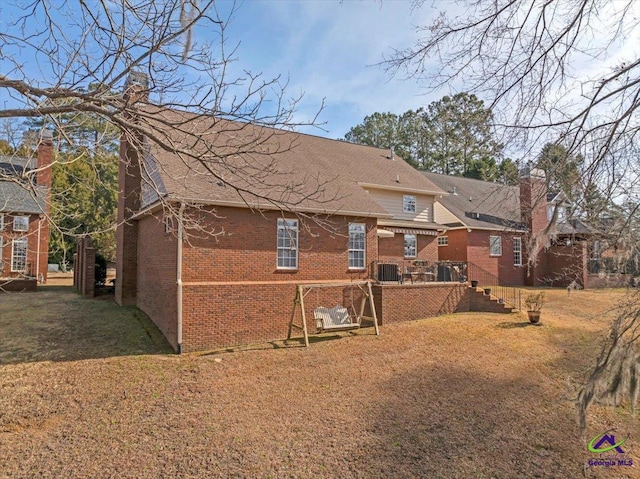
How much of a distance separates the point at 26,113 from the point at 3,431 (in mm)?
5992

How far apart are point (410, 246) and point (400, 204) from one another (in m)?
2.32

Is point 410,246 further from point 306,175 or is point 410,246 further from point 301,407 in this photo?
point 301,407

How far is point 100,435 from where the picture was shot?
6.75m

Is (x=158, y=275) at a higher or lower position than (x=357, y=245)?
lower

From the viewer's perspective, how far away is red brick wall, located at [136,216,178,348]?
11.7 metres

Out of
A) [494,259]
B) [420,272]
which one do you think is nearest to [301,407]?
[420,272]

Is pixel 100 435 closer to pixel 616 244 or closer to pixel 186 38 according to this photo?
pixel 186 38

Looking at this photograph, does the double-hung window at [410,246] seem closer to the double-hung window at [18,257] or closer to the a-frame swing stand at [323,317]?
the a-frame swing stand at [323,317]

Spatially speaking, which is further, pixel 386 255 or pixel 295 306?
pixel 386 255

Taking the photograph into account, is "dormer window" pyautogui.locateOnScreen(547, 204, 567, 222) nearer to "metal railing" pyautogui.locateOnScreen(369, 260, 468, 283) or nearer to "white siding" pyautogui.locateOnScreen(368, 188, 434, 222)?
"metal railing" pyautogui.locateOnScreen(369, 260, 468, 283)

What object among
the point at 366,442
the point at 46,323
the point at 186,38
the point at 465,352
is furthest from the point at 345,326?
the point at 46,323

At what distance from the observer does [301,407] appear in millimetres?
7945

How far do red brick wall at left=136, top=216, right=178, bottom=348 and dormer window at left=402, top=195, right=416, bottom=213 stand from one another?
41.9ft

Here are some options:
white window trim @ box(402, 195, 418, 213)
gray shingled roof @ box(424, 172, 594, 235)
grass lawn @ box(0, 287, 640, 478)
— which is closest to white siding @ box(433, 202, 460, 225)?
gray shingled roof @ box(424, 172, 594, 235)
